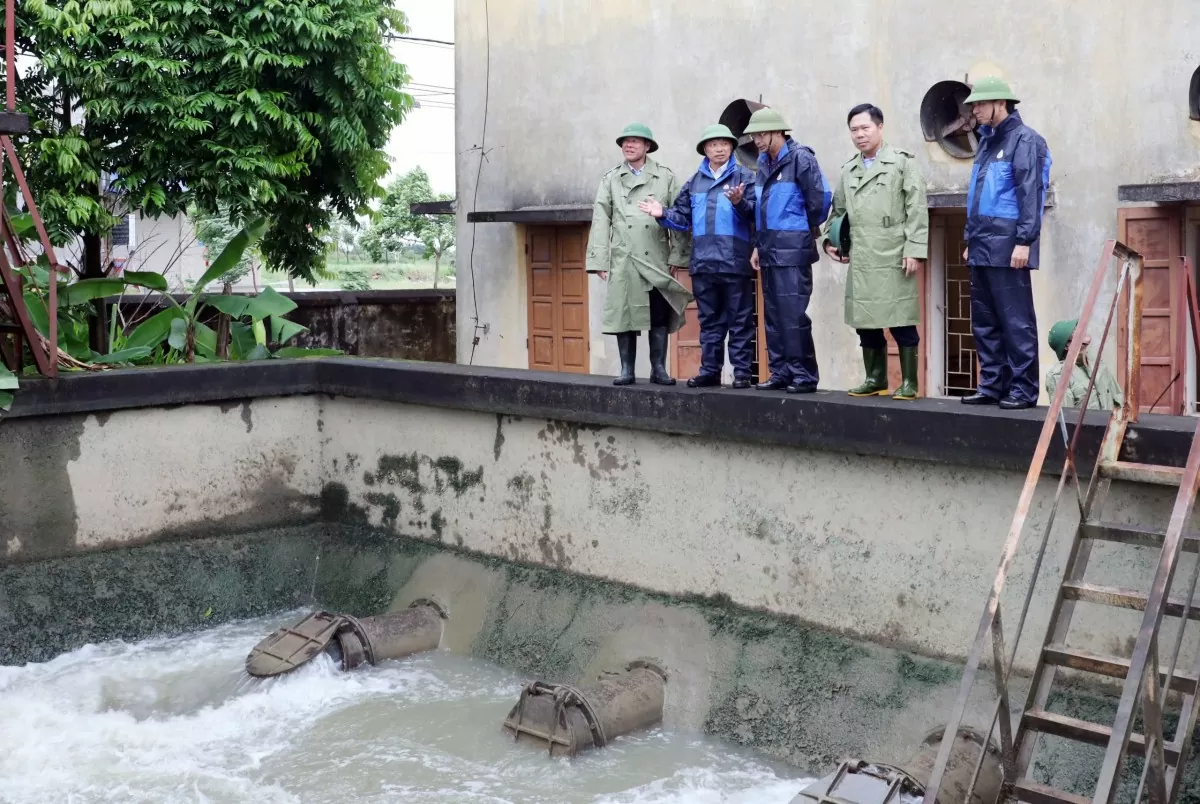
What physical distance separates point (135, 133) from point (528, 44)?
4.15 meters

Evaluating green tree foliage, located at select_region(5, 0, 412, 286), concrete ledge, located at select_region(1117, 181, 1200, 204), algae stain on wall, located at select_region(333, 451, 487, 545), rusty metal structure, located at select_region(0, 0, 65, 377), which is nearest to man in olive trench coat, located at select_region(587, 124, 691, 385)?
algae stain on wall, located at select_region(333, 451, 487, 545)

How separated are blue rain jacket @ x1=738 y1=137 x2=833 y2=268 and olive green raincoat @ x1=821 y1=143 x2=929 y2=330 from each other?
0.21m

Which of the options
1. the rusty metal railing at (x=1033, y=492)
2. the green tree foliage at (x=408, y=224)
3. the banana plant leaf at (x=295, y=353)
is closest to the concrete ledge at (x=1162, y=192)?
the rusty metal railing at (x=1033, y=492)

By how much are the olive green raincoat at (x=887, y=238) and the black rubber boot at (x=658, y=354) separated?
1084 mm

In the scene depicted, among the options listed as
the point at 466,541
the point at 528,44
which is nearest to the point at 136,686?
the point at 466,541

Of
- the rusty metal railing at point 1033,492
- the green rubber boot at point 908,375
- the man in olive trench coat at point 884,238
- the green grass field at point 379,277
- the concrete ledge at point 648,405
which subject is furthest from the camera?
the green grass field at point 379,277

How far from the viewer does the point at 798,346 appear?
6480 mm

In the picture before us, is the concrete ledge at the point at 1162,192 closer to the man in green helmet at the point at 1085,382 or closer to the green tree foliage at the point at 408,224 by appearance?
the man in green helmet at the point at 1085,382

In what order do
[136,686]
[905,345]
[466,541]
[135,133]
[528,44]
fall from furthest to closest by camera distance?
[528,44] < [135,133] < [466,541] < [136,686] < [905,345]

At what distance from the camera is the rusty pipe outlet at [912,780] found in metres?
4.77

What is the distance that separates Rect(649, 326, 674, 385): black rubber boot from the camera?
6.96 meters

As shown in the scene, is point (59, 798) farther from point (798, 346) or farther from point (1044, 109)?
point (1044, 109)

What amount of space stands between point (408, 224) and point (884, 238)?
38.0m

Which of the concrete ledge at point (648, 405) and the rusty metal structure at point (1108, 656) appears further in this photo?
the concrete ledge at point (648, 405)
